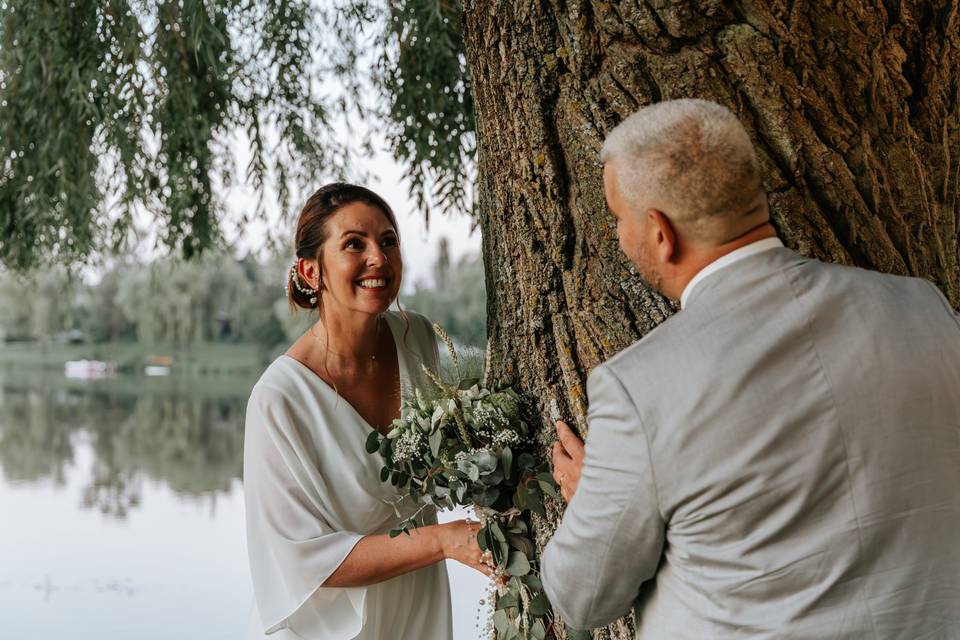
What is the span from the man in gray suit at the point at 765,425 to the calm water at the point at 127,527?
5.80 meters

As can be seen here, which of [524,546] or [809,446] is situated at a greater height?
[809,446]

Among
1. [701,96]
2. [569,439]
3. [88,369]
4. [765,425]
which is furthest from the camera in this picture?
[88,369]

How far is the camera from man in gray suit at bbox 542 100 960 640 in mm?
1182

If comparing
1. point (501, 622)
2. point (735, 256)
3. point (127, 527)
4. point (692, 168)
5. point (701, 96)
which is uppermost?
point (701, 96)

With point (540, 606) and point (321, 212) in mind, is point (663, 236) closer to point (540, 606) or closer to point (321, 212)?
point (540, 606)

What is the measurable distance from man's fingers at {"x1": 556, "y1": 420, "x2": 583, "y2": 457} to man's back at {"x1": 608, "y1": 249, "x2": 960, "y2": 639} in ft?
1.45

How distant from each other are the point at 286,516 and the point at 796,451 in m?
1.18

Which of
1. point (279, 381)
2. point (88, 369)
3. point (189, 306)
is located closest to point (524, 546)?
point (279, 381)

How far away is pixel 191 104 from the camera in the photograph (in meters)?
3.52

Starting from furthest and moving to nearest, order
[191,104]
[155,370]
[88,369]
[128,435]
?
1. [88,369]
2. [155,370]
3. [128,435]
4. [191,104]

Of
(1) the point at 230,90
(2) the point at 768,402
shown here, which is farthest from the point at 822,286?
(1) the point at 230,90

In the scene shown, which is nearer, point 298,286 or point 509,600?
point 509,600

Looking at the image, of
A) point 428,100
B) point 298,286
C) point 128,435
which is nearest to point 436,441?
point 298,286

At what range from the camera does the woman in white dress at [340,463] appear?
80.1 inches
